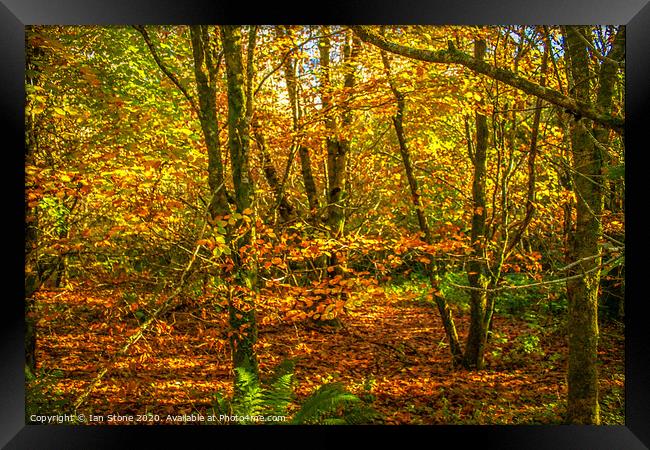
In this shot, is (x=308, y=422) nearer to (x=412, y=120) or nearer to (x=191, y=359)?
(x=191, y=359)

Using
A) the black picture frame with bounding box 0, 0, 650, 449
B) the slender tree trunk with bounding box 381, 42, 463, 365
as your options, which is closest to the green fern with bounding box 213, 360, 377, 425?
the black picture frame with bounding box 0, 0, 650, 449

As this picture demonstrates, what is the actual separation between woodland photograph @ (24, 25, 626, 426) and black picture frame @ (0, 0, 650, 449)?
0.19 metres

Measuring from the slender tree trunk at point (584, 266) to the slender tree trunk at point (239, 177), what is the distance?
2779mm

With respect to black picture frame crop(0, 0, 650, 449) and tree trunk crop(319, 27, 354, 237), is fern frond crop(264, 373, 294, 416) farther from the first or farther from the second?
tree trunk crop(319, 27, 354, 237)

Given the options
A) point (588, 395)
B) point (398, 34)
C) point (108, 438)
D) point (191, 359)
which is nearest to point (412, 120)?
point (398, 34)

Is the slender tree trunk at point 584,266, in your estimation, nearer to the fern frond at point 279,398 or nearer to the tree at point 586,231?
the tree at point 586,231

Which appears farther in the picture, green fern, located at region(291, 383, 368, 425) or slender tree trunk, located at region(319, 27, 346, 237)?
slender tree trunk, located at region(319, 27, 346, 237)

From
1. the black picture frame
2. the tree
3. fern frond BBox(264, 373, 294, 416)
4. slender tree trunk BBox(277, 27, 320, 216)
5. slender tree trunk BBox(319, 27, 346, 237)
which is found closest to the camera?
the black picture frame

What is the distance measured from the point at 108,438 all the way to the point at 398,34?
15.6ft

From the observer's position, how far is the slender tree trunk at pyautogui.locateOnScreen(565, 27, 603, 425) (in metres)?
3.23

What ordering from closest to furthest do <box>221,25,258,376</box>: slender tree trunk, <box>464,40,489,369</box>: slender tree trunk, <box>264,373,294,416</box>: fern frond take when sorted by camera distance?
<box>264,373,294,416</box>: fern frond → <box>221,25,258,376</box>: slender tree trunk → <box>464,40,489,369</box>: slender tree trunk

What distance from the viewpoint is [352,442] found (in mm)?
2904
